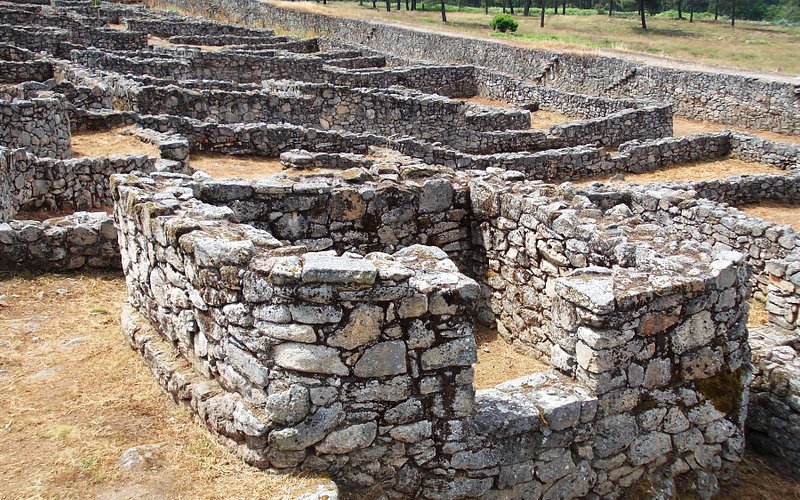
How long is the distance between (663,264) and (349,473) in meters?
3.58

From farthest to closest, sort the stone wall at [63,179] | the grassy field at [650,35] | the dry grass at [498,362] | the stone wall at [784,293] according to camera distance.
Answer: the grassy field at [650,35], the stone wall at [63,179], the stone wall at [784,293], the dry grass at [498,362]

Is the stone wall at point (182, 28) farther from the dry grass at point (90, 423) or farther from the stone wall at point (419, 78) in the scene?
the dry grass at point (90, 423)

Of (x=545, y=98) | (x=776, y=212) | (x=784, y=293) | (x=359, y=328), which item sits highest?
(x=359, y=328)

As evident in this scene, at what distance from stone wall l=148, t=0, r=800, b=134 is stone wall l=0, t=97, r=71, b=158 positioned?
28245 millimetres

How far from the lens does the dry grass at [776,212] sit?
18578 mm

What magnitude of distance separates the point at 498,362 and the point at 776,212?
1326 cm

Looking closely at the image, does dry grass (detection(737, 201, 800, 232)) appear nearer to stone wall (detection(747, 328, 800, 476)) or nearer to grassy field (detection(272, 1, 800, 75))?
stone wall (detection(747, 328, 800, 476))

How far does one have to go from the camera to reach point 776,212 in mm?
19312

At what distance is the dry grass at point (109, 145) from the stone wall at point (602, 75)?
26562mm

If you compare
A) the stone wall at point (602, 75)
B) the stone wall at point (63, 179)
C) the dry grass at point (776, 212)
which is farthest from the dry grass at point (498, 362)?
the stone wall at point (602, 75)

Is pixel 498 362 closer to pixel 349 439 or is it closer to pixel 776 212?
pixel 349 439

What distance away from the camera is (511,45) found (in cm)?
4600

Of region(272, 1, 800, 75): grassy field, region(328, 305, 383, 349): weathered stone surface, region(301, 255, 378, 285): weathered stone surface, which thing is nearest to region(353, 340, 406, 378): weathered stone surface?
region(328, 305, 383, 349): weathered stone surface

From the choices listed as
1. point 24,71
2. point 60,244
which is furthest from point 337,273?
point 24,71
